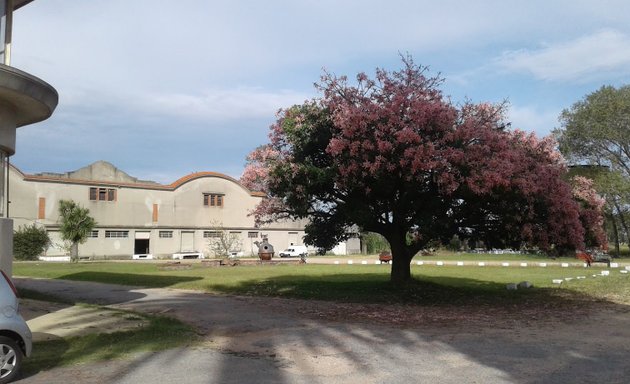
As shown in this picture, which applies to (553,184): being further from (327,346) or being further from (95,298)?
(95,298)

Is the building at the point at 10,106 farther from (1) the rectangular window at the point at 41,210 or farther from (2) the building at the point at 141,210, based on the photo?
(1) the rectangular window at the point at 41,210

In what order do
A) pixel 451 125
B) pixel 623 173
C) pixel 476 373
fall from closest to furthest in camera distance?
1. pixel 476 373
2. pixel 451 125
3. pixel 623 173

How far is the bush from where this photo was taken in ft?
161

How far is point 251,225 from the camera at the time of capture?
68.4 meters

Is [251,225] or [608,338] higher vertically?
[251,225]

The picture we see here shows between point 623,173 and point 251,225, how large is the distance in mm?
41175

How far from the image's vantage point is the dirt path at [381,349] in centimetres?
689

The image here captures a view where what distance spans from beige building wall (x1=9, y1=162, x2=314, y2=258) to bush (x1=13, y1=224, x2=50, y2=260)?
95 centimetres

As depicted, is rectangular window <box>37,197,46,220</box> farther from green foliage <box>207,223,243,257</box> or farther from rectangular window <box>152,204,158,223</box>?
green foliage <box>207,223,243,257</box>

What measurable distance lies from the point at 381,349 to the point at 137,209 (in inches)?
2119

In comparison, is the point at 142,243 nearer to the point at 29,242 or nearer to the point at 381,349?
the point at 29,242


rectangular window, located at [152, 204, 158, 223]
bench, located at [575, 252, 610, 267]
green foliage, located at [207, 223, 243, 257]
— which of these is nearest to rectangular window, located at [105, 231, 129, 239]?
rectangular window, located at [152, 204, 158, 223]

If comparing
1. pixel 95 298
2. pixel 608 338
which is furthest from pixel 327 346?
pixel 95 298

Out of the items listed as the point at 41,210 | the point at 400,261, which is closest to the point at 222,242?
the point at 41,210
